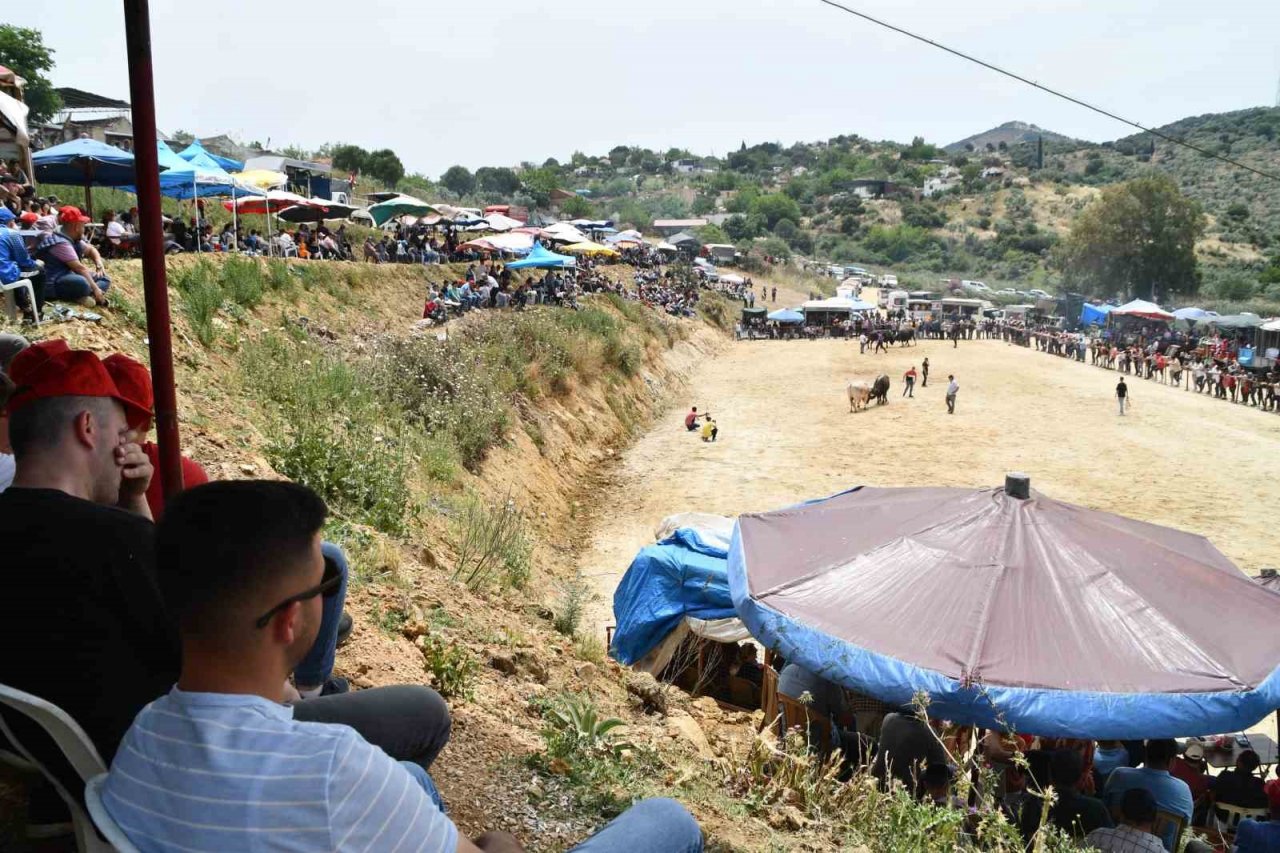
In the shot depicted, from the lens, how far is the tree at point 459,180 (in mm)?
131375

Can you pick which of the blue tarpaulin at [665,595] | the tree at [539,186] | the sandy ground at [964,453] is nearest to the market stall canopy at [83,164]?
the sandy ground at [964,453]

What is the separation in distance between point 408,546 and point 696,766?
13.2 feet

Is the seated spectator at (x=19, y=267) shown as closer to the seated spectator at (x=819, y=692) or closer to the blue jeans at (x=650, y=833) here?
the seated spectator at (x=819, y=692)

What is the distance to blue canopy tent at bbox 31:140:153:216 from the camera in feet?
49.5

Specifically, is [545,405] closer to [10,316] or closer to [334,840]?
[10,316]

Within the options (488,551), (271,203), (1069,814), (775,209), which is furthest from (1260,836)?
(775,209)

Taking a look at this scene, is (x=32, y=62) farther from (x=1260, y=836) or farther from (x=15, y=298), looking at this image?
(x=1260, y=836)

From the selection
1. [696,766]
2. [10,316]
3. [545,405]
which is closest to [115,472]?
[696,766]

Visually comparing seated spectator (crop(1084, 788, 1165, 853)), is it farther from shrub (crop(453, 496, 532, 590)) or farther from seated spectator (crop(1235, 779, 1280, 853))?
shrub (crop(453, 496, 532, 590))

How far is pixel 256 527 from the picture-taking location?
5.90 ft

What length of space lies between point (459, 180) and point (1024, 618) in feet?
455

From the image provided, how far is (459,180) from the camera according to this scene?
136 metres

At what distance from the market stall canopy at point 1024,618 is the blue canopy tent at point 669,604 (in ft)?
5.98

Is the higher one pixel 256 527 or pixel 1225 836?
pixel 256 527
